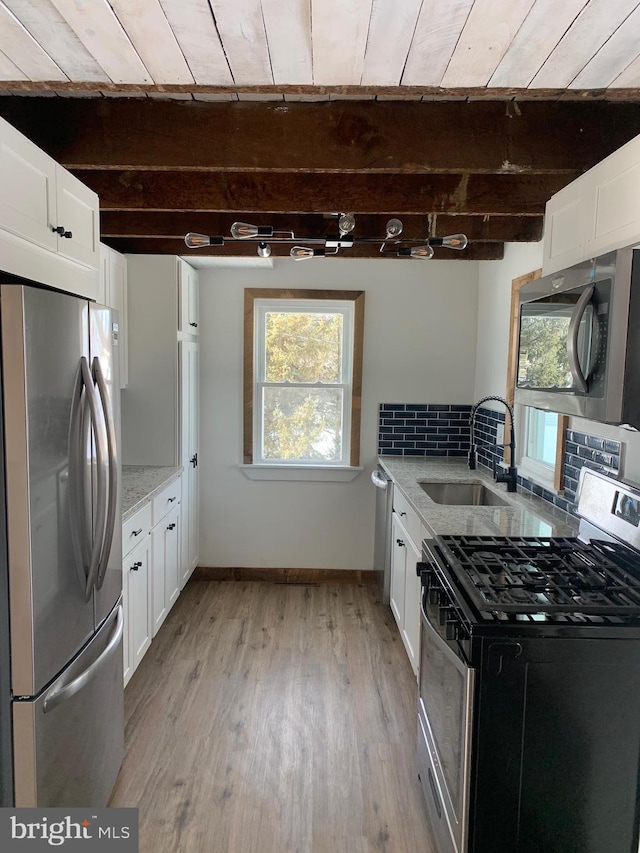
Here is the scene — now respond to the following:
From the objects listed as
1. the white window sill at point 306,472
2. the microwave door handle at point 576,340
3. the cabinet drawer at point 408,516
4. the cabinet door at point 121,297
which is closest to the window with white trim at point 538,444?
the cabinet drawer at point 408,516

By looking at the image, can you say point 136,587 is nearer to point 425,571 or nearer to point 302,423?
point 425,571

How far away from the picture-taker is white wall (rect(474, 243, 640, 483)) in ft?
10.5

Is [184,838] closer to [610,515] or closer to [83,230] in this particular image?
[610,515]

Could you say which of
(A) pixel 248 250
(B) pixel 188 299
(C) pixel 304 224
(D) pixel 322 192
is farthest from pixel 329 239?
(B) pixel 188 299

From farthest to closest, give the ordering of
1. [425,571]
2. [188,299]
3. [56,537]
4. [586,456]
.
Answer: [188,299], [586,456], [425,571], [56,537]

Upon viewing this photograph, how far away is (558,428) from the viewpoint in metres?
2.58

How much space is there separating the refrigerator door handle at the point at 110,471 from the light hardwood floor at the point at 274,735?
3.14ft

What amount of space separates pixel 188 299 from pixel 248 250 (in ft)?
2.26

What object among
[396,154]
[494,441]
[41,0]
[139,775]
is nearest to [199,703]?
[139,775]

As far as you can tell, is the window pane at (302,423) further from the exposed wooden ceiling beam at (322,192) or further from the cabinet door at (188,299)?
the exposed wooden ceiling beam at (322,192)

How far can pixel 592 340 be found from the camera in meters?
1.55

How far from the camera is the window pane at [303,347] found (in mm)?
4168

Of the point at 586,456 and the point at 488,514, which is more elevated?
the point at 586,456

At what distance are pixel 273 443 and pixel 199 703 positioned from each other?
1.98 metres
